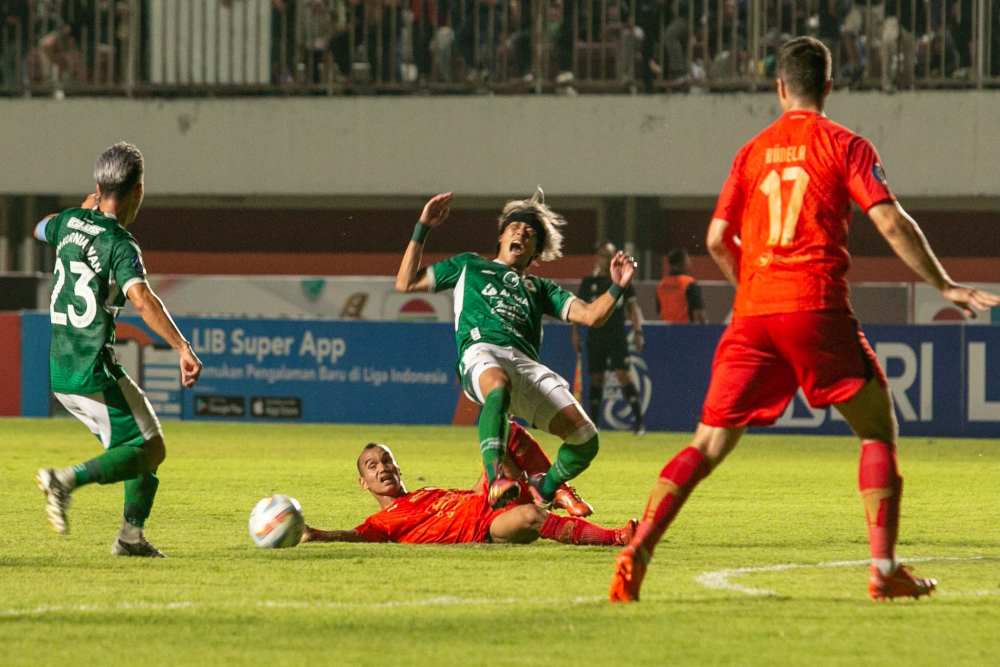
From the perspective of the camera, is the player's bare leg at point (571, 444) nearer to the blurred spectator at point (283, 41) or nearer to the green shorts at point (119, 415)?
the green shorts at point (119, 415)

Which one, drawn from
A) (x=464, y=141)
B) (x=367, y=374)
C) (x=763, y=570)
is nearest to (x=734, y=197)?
(x=763, y=570)

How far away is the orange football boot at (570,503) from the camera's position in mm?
10172

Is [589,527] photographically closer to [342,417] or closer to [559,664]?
[559,664]

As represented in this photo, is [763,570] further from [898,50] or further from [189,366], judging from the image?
[898,50]

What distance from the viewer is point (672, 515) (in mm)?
7164

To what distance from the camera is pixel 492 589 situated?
7730 mm

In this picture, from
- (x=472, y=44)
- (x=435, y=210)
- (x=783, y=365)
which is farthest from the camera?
(x=472, y=44)

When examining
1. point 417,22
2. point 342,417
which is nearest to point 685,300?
point 342,417

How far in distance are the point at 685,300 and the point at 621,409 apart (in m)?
1.47

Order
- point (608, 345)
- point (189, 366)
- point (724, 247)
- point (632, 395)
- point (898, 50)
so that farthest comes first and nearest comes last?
1. point (898, 50)
2. point (632, 395)
3. point (608, 345)
4. point (189, 366)
5. point (724, 247)

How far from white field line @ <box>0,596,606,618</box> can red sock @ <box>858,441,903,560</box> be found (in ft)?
3.57

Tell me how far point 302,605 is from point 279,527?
2.19 m

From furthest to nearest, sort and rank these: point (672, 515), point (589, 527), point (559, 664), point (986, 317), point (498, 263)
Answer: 1. point (986, 317)
2. point (498, 263)
3. point (589, 527)
4. point (672, 515)
5. point (559, 664)

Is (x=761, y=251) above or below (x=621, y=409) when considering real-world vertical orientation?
above
